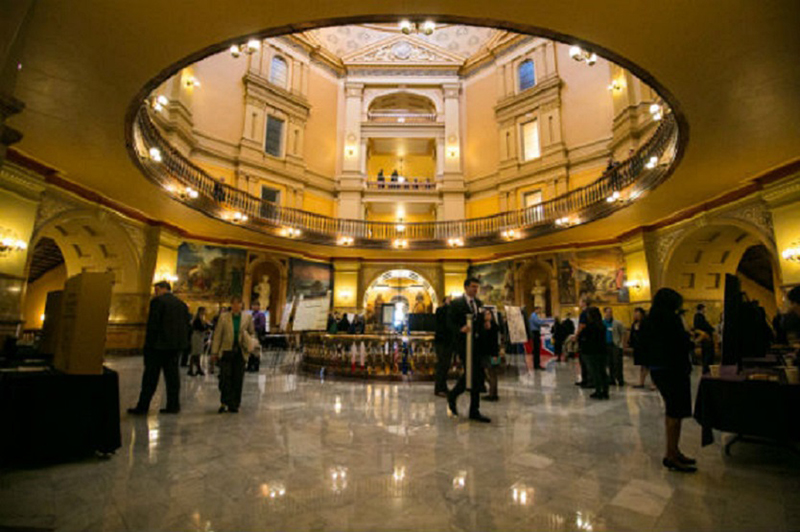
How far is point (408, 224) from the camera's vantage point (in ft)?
59.3

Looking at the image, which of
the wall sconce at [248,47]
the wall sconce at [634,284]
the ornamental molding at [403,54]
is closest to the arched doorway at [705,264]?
the wall sconce at [634,284]

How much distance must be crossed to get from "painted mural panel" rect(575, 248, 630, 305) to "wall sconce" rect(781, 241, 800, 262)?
5.59m

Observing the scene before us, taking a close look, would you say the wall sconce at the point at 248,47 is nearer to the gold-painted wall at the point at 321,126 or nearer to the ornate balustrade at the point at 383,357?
the ornate balustrade at the point at 383,357

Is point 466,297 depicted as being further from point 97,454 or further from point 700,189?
point 700,189

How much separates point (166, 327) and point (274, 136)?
16.8m

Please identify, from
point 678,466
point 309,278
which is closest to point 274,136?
point 309,278

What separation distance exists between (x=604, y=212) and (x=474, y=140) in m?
10.7

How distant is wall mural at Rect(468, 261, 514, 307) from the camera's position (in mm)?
17344

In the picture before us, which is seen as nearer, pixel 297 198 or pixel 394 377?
pixel 394 377

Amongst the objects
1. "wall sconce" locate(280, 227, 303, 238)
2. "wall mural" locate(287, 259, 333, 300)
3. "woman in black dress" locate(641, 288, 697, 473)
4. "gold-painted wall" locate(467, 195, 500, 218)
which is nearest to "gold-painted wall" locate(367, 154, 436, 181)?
"gold-painted wall" locate(467, 195, 500, 218)

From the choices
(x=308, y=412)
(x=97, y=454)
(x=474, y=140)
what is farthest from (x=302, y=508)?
(x=474, y=140)

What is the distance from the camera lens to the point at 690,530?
2010mm

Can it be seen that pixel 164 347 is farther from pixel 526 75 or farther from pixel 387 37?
pixel 387 37

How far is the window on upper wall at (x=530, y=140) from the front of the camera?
61.4 feet
